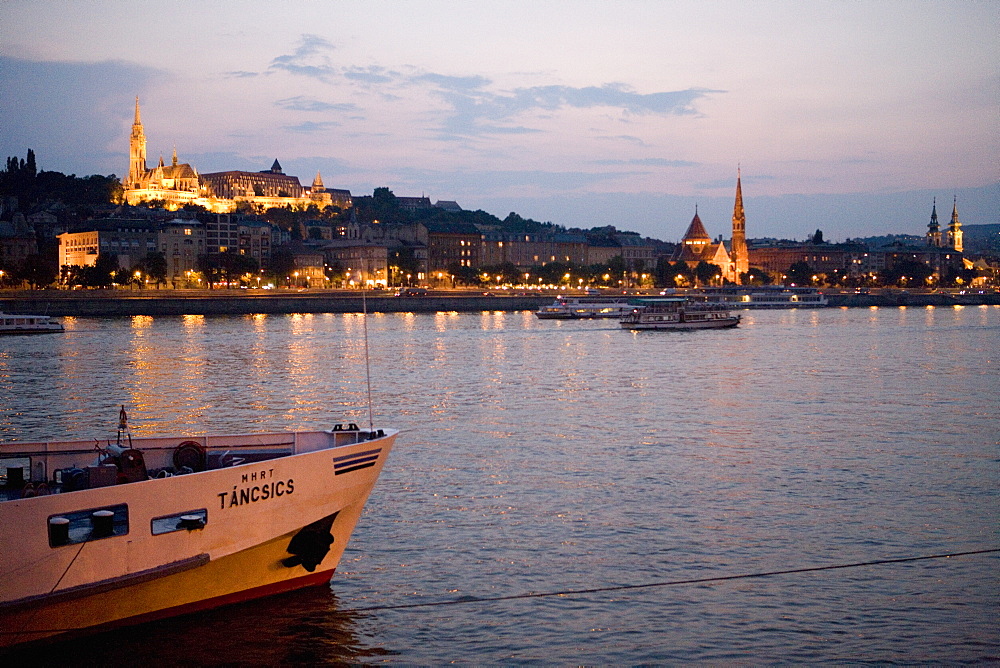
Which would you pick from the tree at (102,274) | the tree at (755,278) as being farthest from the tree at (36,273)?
the tree at (755,278)

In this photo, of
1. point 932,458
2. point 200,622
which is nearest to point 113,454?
point 200,622

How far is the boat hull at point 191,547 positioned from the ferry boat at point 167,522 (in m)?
0.01

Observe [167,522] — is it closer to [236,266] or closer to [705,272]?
[236,266]

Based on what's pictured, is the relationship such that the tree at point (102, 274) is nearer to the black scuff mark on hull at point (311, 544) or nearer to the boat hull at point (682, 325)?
the boat hull at point (682, 325)

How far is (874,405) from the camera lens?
1153 inches

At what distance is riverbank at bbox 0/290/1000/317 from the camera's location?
100 metres

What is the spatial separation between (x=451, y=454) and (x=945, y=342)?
48.7 meters

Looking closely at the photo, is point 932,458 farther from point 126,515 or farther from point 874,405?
point 126,515

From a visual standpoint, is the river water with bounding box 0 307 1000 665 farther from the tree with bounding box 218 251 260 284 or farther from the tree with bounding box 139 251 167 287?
the tree with bounding box 218 251 260 284

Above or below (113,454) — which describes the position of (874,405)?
below

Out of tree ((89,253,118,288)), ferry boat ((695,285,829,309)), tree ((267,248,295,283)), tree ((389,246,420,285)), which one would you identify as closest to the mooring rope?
tree ((89,253,118,288))

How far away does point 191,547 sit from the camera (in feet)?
32.6

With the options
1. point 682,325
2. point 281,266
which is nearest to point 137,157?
point 281,266

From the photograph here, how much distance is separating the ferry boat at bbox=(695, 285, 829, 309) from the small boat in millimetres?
79246
